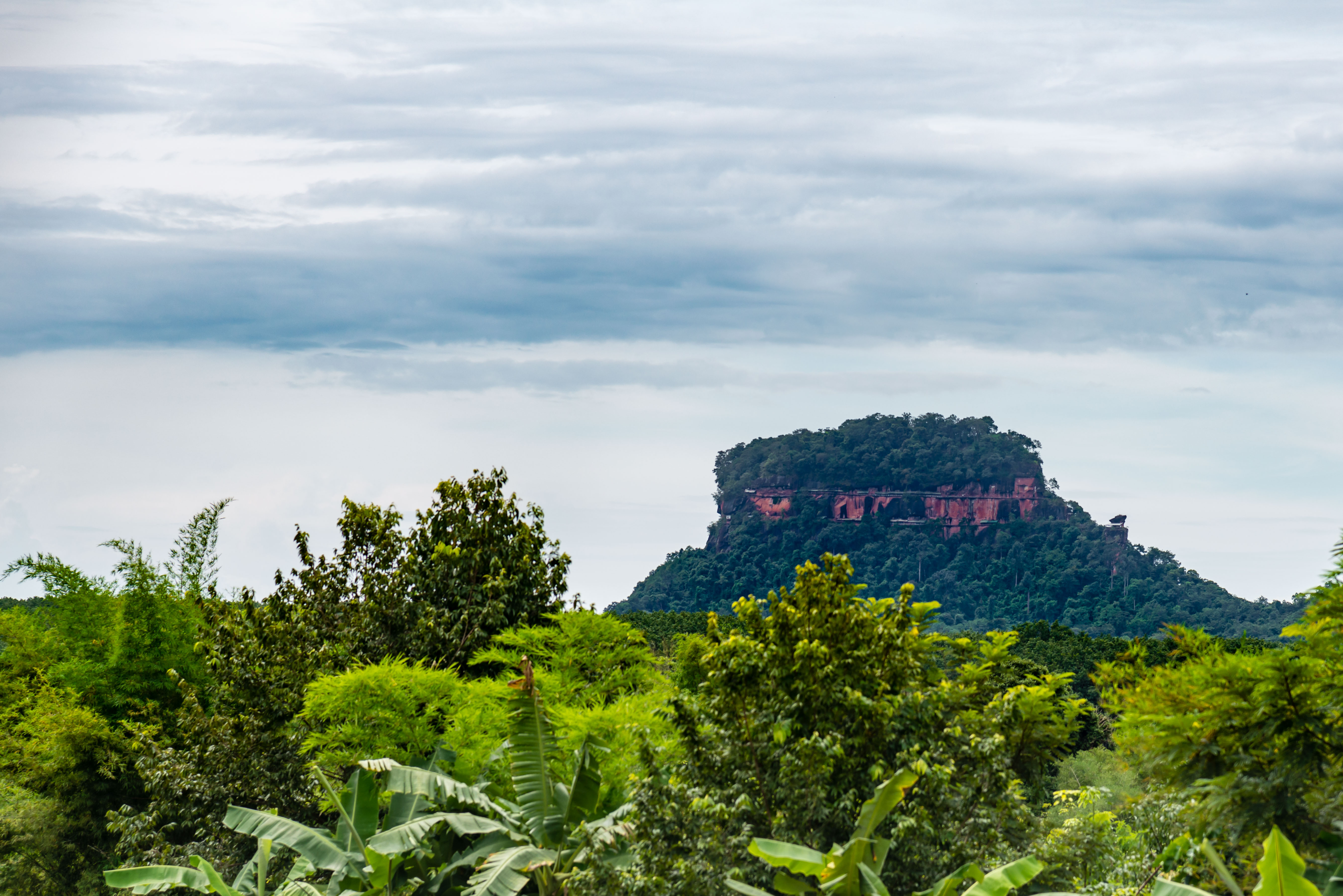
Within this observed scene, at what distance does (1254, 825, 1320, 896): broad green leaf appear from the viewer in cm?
969

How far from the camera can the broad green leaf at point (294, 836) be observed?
49.0 feet

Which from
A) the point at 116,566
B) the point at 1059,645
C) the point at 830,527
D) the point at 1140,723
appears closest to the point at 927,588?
the point at 830,527

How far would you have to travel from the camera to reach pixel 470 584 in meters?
23.4

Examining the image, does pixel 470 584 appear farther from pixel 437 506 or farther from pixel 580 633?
pixel 580 633

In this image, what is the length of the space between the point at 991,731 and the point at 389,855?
7.67 metres

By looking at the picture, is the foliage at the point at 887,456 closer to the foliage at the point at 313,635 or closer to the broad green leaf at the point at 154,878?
the foliage at the point at 313,635

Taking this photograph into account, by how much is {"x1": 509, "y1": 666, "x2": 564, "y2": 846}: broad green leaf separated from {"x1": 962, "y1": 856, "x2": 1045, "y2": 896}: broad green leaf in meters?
5.61

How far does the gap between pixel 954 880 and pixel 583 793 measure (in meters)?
4.84

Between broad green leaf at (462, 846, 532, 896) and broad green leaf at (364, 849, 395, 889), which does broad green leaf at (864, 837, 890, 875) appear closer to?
broad green leaf at (462, 846, 532, 896)

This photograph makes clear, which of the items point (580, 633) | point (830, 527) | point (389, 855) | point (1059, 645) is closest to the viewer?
point (389, 855)

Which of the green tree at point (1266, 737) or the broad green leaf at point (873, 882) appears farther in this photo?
the green tree at point (1266, 737)

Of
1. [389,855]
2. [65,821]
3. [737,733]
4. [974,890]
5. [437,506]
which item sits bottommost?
[65,821]

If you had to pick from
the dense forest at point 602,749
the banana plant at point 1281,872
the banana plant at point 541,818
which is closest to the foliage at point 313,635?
the dense forest at point 602,749

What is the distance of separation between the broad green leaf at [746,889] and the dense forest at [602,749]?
0.47 ft
